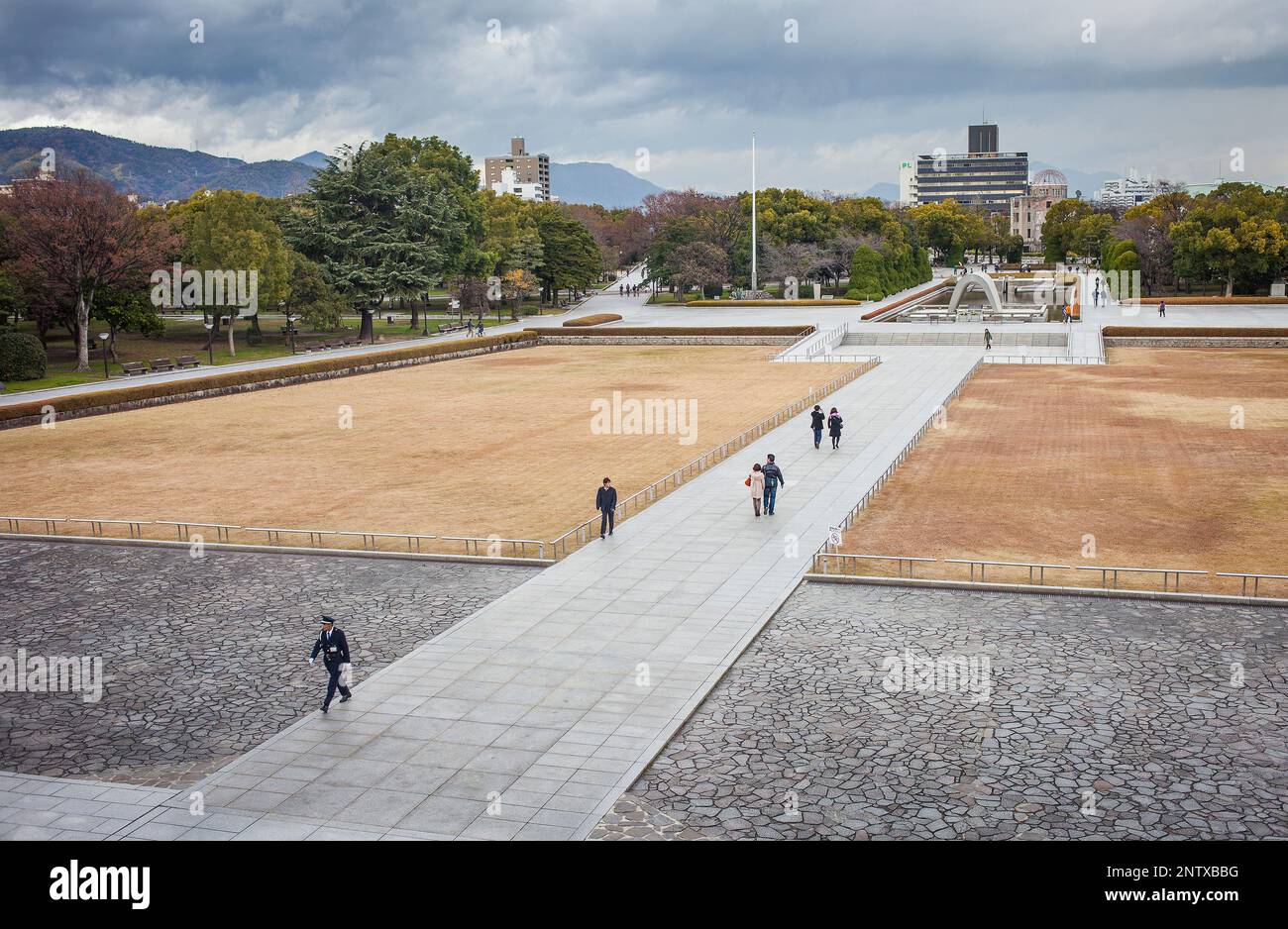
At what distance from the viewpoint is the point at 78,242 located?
51.1 metres

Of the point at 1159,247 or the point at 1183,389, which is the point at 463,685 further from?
the point at 1159,247

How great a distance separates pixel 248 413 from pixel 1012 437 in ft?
89.2

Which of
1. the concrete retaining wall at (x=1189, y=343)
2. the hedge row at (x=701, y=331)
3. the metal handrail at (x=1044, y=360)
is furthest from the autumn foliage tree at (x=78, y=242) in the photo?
the concrete retaining wall at (x=1189, y=343)

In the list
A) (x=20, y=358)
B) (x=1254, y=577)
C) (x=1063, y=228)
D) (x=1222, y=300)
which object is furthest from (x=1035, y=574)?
(x=1063, y=228)

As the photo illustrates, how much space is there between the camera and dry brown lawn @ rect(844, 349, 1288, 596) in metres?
20.8

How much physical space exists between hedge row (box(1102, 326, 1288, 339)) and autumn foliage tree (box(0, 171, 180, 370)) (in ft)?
161

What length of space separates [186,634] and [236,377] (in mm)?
33866

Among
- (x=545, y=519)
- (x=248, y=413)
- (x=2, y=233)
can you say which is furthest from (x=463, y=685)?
(x=2, y=233)

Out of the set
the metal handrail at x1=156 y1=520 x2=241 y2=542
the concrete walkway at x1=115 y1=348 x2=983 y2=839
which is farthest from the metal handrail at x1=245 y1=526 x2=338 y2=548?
the concrete walkway at x1=115 y1=348 x2=983 y2=839

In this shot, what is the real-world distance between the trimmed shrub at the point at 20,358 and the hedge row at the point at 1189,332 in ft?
170

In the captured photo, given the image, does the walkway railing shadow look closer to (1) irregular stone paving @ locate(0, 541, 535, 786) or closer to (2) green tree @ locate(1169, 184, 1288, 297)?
(1) irregular stone paving @ locate(0, 541, 535, 786)

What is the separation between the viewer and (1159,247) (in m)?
84.2

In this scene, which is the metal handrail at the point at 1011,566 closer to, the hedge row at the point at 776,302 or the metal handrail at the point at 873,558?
the metal handrail at the point at 873,558

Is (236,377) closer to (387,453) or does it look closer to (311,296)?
(311,296)
